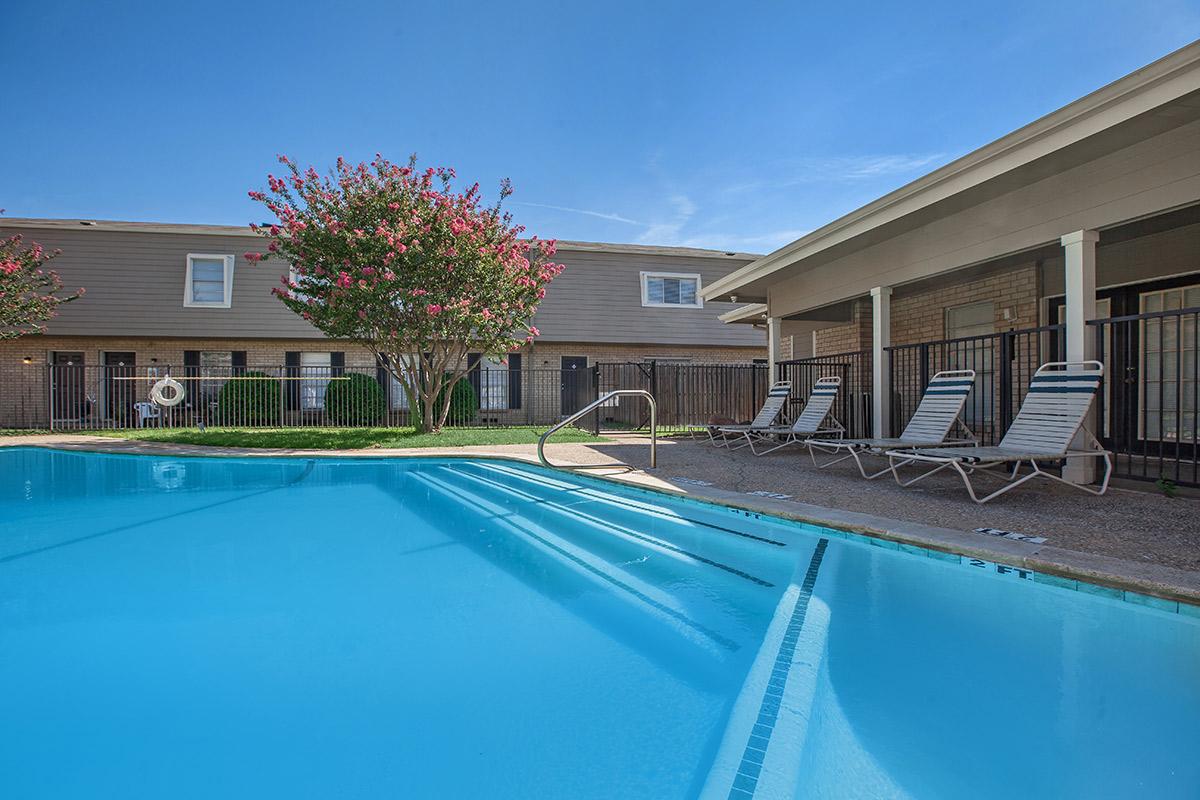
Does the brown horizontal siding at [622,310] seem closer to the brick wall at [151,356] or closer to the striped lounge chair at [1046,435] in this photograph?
the brick wall at [151,356]

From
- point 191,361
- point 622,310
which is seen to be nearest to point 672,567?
point 622,310

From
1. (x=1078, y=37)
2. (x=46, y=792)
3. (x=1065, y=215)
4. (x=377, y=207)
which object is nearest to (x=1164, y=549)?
(x=1065, y=215)

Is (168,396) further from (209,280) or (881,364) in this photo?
(881,364)

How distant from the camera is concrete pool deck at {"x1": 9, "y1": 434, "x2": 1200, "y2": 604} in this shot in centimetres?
307

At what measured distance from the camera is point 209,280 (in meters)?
17.1

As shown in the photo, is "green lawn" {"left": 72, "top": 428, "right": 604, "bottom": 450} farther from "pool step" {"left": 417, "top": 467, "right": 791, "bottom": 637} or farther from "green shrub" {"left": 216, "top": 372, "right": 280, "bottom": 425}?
"pool step" {"left": 417, "top": 467, "right": 791, "bottom": 637}

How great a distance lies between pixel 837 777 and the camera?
178 cm

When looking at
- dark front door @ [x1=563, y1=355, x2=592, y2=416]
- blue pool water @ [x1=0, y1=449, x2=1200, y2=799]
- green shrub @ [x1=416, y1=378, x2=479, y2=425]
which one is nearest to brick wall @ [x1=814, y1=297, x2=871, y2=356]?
dark front door @ [x1=563, y1=355, x2=592, y2=416]

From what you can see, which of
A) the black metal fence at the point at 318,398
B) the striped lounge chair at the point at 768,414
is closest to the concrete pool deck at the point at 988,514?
the striped lounge chair at the point at 768,414

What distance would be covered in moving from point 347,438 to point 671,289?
11.2 m

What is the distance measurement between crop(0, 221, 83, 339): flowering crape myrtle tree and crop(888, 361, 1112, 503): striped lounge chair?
17.1 metres

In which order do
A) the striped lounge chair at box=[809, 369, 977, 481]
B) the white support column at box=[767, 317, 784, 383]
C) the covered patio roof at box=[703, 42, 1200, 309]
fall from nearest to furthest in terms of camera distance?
the covered patio roof at box=[703, 42, 1200, 309] < the striped lounge chair at box=[809, 369, 977, 481] < the white support column at box=[767, 317, 784, 383]

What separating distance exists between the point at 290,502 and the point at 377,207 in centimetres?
613

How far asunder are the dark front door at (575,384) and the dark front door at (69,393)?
12.6 m
